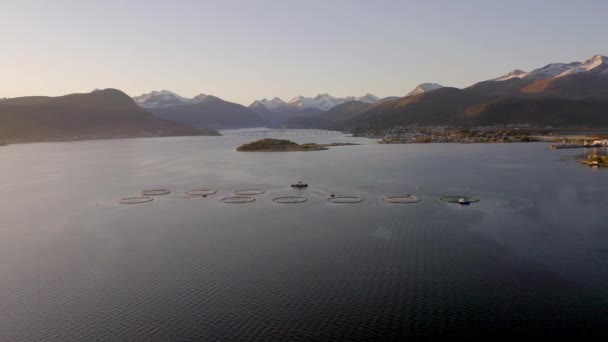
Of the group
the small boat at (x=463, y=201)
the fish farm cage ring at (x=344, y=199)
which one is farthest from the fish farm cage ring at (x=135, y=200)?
the small boat at (x=463, y=201)

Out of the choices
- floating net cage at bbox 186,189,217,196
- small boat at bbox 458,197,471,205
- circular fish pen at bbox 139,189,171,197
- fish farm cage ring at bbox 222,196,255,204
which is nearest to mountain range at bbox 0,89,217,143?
circular fish pen at bbox 139,189,171,197

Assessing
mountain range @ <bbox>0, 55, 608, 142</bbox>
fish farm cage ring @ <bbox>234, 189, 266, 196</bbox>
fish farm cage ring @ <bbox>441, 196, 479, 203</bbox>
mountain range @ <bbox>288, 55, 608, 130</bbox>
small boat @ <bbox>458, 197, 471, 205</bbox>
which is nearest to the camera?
small boat @ <bbox>458, 197, 471, 205</bbox>

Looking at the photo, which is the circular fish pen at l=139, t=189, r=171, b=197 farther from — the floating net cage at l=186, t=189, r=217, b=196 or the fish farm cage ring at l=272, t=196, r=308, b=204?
the fish farm cage ring at l=272, t=196, r=308, b=204

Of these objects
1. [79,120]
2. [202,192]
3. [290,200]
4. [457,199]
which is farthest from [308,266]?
[79,120]

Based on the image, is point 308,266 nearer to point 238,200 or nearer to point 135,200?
point 238,200

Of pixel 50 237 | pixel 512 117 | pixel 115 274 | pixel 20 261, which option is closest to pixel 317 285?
pixel 115 274
